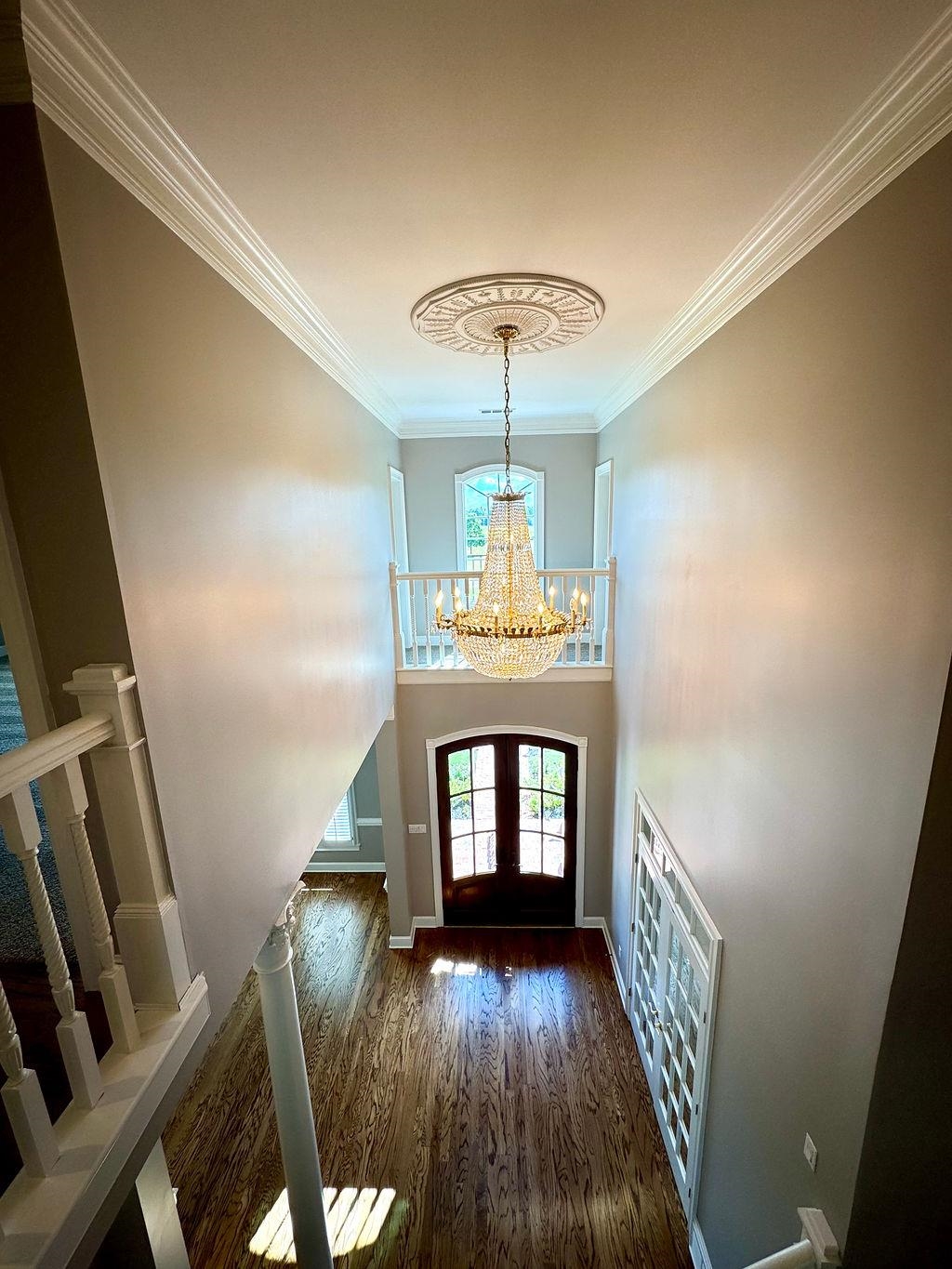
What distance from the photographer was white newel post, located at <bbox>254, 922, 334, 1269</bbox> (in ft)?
7.85

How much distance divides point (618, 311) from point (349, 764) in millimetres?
2928

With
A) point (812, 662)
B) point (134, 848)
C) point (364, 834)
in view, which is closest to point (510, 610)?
point (812, 662)

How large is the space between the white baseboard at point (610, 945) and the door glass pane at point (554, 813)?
3.13 feet

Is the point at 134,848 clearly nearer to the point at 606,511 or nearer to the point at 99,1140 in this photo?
the point at 99,1140

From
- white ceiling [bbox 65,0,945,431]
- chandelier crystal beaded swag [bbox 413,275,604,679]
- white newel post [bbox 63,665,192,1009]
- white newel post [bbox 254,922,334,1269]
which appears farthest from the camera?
chandelier crystal beaded swag [bbox 413,275,604,679]

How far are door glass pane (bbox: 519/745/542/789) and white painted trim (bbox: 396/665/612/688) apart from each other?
0.76m

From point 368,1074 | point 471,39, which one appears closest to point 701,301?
point 471,39

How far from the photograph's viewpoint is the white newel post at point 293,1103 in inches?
94.2

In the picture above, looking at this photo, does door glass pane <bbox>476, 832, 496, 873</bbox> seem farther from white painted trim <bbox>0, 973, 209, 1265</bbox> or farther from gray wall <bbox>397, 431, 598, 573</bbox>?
white painted trim <bbox>0, 973, 209, 1265</bbox>

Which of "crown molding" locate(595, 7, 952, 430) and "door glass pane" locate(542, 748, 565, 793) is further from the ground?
"crown molding" locate(595, 7, 952, 430)

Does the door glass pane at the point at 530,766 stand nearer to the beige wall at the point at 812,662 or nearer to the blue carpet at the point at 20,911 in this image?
A: the beige wall at the point at 812,662

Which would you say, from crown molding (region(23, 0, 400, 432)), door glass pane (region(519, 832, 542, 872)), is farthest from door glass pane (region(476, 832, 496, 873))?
crown molding (region(23, 0, 400, 432))

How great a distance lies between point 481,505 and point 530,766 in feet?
9.52

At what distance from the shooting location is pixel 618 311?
2.85m
